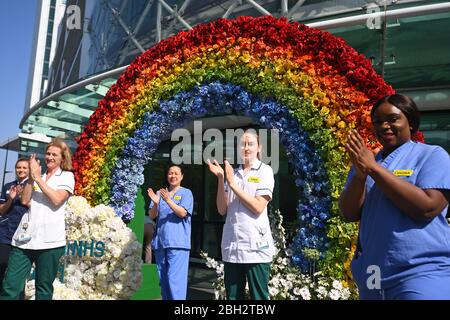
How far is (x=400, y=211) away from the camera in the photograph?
162 centimetres

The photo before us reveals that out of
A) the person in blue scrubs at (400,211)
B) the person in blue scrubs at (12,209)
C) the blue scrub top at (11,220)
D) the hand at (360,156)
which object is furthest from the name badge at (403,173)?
the blue scrub top at (11,220)

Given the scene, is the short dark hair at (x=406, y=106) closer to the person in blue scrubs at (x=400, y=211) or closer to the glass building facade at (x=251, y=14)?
the person in blue scrubs at (x=400, y=211)

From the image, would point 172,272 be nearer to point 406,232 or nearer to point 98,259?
point 98,259

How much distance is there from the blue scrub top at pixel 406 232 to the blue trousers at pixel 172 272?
2.84 meters

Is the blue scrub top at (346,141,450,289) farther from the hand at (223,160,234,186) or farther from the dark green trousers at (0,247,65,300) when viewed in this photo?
the dark green trousers at (0,247,65,300)

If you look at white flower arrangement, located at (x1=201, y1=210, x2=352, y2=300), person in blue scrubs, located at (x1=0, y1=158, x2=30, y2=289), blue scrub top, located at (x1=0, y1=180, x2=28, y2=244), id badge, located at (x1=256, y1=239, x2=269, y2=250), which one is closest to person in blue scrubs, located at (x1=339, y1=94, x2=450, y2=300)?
id badge, located at (x1=256, y1=239, x2=269, y2=250)

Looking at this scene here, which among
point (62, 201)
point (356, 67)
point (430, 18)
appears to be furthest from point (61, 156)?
point (430, 18)

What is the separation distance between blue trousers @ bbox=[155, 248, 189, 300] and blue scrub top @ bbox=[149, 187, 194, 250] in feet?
0.28

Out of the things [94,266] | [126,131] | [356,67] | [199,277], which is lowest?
[199,277]

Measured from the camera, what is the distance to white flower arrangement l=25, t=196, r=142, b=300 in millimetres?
3760

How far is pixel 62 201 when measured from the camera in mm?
3320
